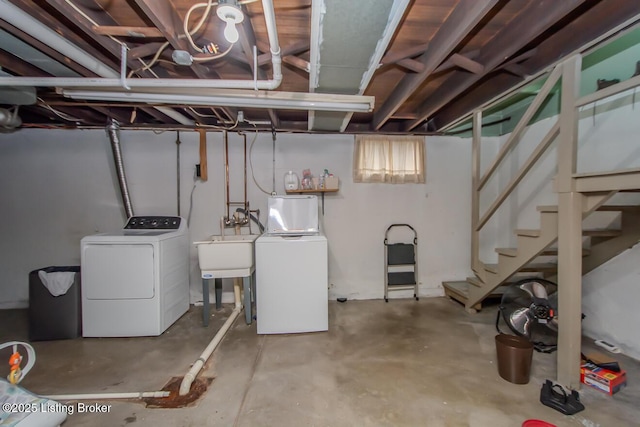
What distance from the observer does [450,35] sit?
159 centimetres

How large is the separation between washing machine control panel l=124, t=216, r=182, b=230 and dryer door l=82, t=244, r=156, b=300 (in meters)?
0.56

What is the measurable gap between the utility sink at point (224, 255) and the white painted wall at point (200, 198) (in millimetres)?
785

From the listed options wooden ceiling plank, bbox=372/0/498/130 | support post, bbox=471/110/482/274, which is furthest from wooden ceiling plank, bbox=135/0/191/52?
support post, bbox=471/110/482/274

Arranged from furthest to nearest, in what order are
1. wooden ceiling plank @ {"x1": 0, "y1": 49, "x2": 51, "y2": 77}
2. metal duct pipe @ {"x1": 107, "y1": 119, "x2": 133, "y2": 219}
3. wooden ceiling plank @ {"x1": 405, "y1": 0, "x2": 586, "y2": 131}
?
metal duct pipe @ {"x1": 107, "y1": 119, "x2": 133, "y2": 219} → wooden ceiling plank @ {"x1": 0, "y1": 49, "x2": 51, "y2": 77} → wooden ceiling plank @ {"x1": 405, "y1": 0, "x2": 586, "y2": 131}

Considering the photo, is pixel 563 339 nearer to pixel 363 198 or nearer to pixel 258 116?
pixel 363 198

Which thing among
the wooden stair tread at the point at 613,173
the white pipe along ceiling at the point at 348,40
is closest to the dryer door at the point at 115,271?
the white pipe along ceiling at the point at 348,40

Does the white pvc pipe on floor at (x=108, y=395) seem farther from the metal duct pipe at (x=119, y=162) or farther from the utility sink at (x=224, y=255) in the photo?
the metal duct pipe at (x=119, y=162)

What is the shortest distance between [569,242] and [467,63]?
1426 millimetres

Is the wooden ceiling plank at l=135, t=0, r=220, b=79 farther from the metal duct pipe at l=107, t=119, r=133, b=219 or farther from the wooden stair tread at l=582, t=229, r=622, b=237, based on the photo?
the wooden stair tread at l=582, t=229, r=622, b=237

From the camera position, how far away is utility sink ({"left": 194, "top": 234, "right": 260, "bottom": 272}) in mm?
2660

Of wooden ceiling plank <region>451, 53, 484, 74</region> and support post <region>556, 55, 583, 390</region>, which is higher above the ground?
wooden ceiling plank <region>451, 53, 484, 74</region>

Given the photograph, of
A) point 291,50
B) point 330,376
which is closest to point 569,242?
point 330,376

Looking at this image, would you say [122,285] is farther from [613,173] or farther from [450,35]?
[613,173]

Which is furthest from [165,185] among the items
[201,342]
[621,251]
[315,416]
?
[621,251]
